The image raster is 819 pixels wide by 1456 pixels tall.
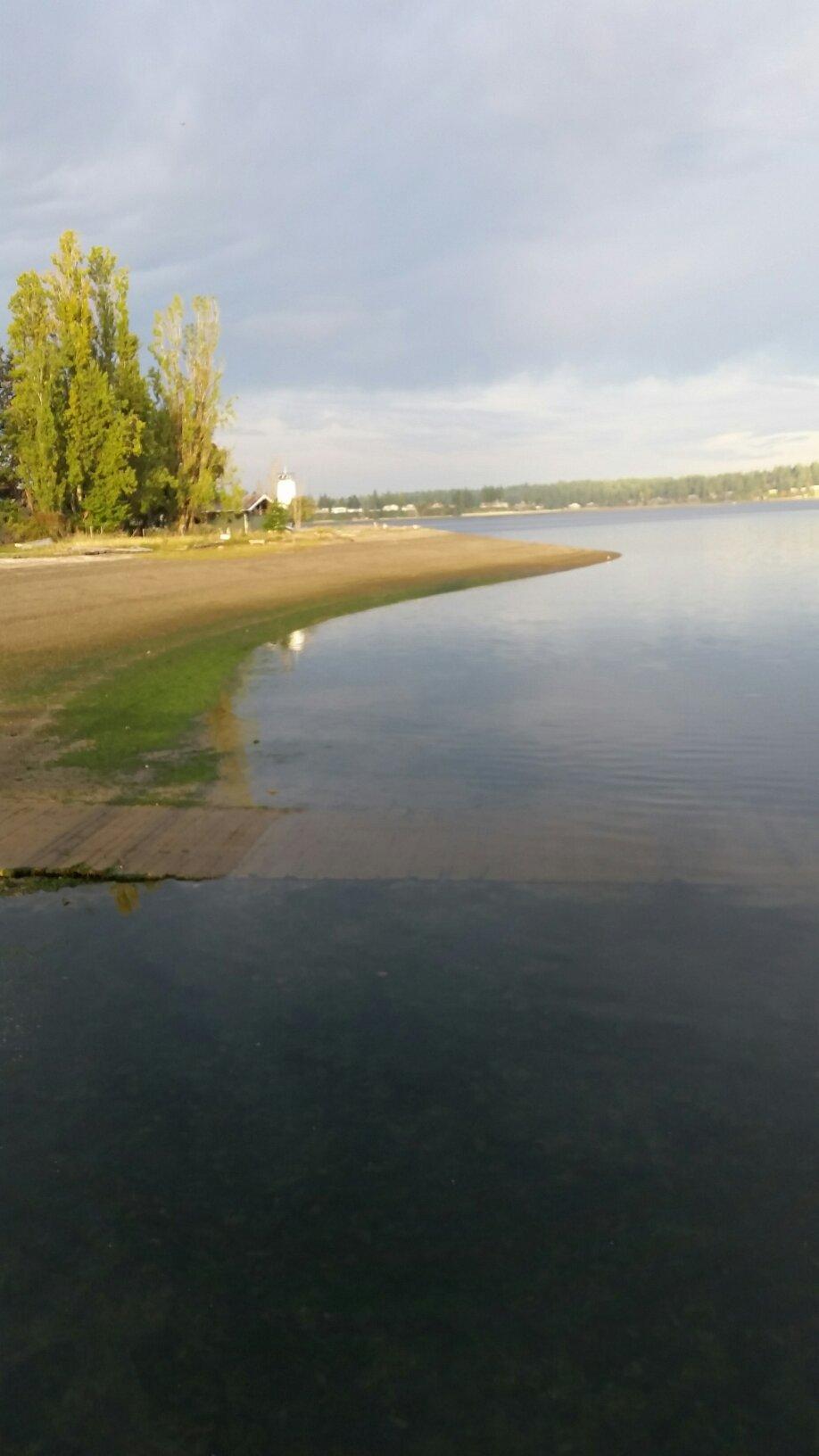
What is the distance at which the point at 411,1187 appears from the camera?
4707 millimetres

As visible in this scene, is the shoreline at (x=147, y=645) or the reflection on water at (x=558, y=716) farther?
the shoreline at (x=147, y=645)

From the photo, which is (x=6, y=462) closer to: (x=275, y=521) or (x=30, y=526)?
(x=30, y=526)

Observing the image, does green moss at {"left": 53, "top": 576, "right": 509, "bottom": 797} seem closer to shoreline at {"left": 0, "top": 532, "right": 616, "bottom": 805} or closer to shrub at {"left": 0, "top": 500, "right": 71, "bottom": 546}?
shoreline at {"left": 0, "top": 532, "right": 616, "bottom": 805}

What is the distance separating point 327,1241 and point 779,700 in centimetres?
1343

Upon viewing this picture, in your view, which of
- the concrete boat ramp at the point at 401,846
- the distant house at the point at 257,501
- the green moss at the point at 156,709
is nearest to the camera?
the concrete boat ramp at the point at 401,846

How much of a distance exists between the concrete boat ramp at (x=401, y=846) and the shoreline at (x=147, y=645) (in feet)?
2.31

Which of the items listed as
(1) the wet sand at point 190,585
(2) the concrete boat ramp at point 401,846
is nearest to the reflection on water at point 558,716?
(2) the concrete boat ramp at point 401,846

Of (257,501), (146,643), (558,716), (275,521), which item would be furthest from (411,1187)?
(257,501)

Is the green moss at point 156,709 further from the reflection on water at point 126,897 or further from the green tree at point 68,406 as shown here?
the green tree at point 68,406

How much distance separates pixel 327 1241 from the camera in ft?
14.3

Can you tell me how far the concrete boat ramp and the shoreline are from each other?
70cm

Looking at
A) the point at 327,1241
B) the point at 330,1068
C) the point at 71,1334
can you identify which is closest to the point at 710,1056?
the point at 330,1068

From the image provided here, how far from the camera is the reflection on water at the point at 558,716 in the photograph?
10578 millimetres

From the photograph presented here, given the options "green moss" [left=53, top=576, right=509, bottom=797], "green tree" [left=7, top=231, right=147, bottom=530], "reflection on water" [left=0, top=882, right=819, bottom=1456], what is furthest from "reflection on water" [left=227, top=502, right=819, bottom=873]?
"green tree" [left=7, top=231, right=147, bottom=530]
